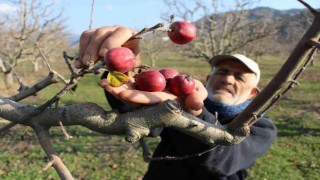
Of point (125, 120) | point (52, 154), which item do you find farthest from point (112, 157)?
point (125, 120)

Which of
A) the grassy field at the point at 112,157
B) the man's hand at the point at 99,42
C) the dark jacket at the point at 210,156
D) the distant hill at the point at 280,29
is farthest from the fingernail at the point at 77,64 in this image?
the grassy field at the point at 112,157

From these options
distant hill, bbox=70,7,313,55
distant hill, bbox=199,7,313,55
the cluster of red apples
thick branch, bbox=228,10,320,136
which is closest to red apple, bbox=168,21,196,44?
the cluster of red apples

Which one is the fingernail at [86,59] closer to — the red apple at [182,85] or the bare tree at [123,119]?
the bare tree at [123,119]

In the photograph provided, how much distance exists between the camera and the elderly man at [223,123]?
1.26m

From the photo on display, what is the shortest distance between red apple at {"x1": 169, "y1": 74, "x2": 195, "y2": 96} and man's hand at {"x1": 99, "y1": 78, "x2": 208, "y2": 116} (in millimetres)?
24

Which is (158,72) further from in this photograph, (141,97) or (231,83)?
(231,83)

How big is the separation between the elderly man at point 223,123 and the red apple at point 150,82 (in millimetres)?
148

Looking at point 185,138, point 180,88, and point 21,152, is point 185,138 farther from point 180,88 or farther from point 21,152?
point 21,152

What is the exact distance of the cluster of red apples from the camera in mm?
1010

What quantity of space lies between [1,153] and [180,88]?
6.62 meters

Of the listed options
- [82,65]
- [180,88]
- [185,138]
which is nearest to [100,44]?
[82,65]

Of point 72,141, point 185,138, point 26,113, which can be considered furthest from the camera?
point 72,141

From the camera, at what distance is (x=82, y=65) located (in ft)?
3.64

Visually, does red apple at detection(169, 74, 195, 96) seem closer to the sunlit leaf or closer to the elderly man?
the elderly man
